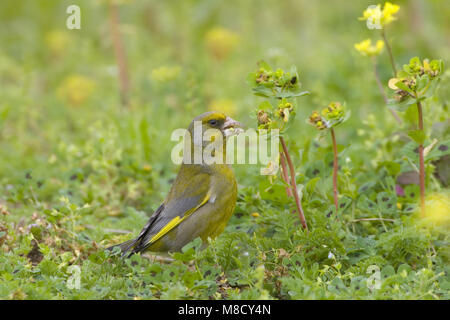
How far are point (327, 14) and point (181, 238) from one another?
6331 millimetres

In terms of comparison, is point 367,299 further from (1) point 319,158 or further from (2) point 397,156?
(2) point 397,156

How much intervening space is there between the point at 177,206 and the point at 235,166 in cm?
124

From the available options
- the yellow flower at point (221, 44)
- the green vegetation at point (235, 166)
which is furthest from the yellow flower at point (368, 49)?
the yellow flower at point (221, 44)

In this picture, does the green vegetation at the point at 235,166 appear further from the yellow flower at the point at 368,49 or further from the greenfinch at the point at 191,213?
A: the greenfinch at the point at 191,213

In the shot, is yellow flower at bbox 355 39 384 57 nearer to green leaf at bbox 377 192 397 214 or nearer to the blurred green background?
the blurred green background

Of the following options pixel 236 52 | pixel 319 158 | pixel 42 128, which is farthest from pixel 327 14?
pixel 319 158

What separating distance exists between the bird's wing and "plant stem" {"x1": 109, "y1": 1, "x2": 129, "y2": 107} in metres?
2.87

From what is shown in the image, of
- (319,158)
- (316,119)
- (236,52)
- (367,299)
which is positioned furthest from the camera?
(236,52)

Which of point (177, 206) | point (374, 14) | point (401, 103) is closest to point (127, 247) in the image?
point (177, 206)

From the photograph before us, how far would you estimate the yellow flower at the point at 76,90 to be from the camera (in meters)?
7.30

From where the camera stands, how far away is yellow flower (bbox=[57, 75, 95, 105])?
7.30 meters

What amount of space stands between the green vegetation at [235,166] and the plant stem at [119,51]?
0.05 feet

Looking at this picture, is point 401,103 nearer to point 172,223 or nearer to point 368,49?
point 368,49
